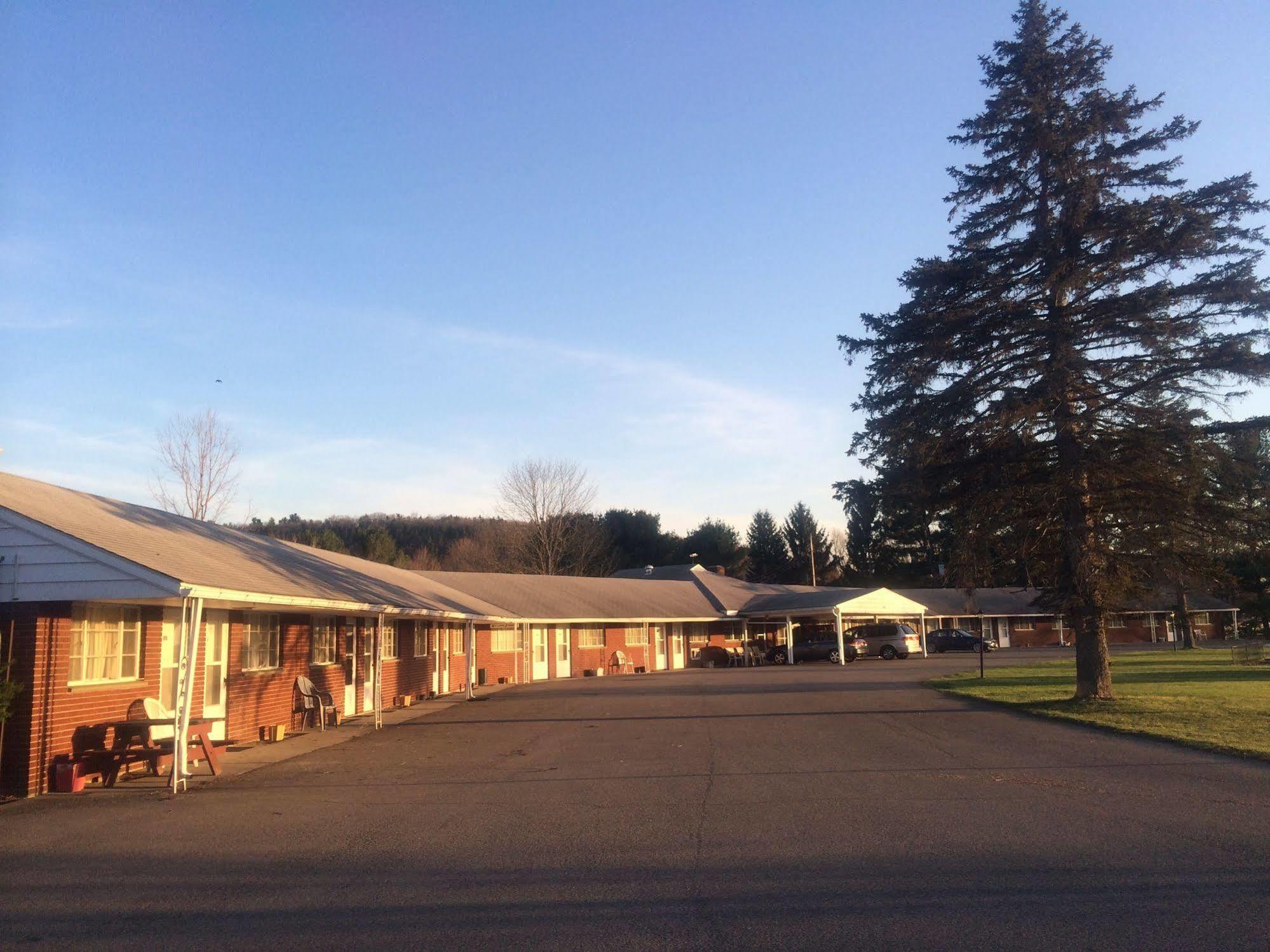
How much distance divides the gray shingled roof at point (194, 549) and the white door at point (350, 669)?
1.17m

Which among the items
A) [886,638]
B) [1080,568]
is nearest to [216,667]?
[1080,568]

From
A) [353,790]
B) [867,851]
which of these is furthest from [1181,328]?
[353,790]

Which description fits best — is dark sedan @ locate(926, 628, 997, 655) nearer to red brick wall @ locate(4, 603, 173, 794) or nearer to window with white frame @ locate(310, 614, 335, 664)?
window with white frame @ locate(310, 614, 335, 664)

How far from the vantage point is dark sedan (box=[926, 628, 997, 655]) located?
191ft

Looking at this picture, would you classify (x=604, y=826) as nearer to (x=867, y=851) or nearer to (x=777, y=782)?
(x=867, y=851)

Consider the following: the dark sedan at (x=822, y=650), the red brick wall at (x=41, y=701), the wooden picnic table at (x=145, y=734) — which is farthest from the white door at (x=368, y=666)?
the dark sedan at (x=822, y=650)

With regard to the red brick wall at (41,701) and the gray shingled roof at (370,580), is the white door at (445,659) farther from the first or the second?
Answer: the red brick wall at (41,701)

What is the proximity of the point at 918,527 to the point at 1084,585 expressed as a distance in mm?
4904

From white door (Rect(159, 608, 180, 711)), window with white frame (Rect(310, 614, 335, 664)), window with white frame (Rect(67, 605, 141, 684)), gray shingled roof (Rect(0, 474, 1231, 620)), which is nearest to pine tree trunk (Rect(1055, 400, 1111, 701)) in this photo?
gray shingled roof (Rect(0, 474, 1231, 620))

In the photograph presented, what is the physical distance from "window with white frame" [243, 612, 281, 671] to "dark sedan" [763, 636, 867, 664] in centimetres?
3420

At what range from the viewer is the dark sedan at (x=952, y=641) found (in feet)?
191

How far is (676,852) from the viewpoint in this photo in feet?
27.7

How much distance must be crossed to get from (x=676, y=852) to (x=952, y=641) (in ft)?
177

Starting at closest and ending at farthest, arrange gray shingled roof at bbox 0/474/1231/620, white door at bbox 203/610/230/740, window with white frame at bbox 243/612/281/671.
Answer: gray shingled roof at bbox 0/474/1231/620, white door at bbox 203/610/230/740, window with white frame at bbox 243/612/281/671
